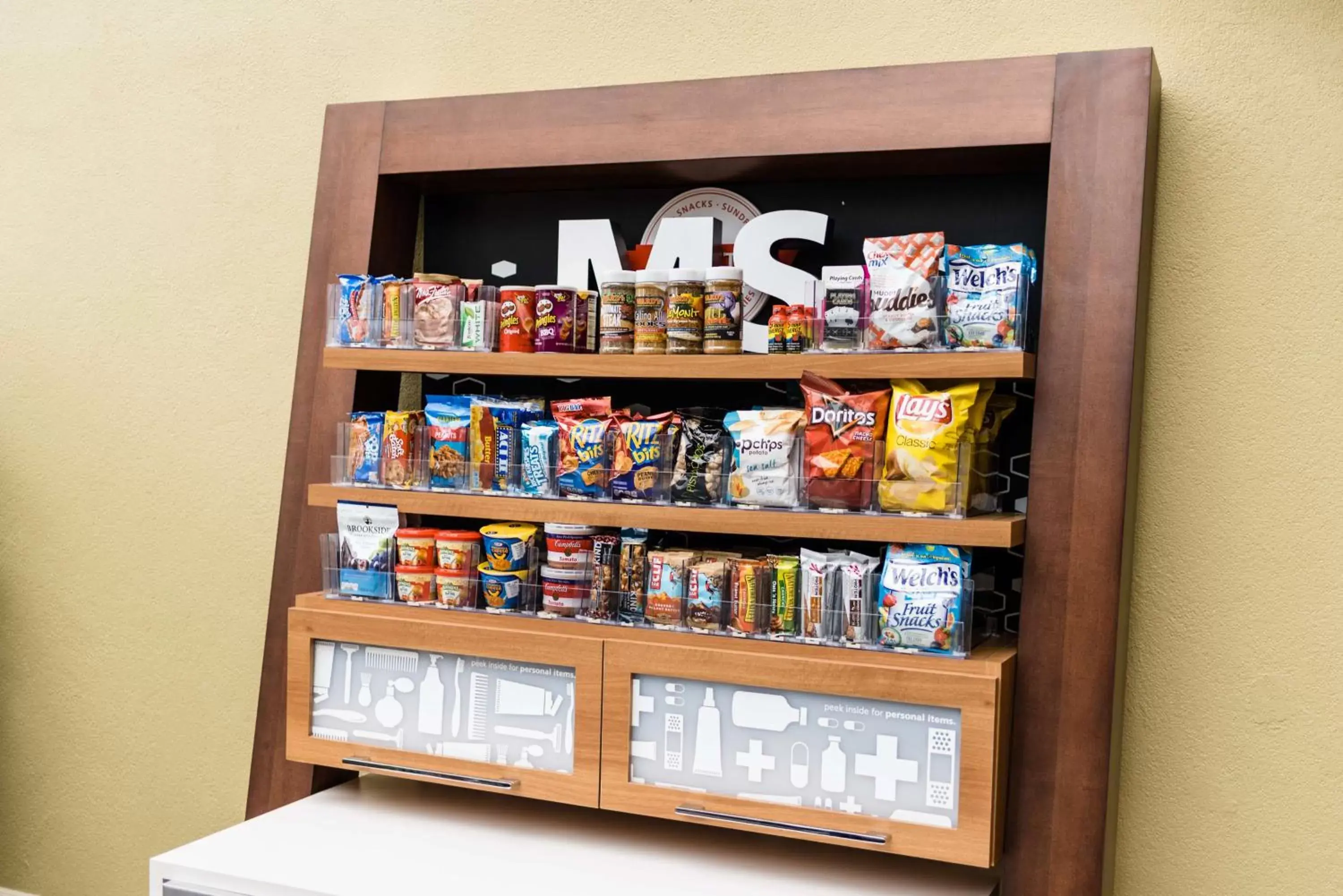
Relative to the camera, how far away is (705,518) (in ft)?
6.72

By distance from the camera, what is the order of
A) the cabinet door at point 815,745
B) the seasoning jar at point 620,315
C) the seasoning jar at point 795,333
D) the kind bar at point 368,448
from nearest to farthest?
the cabinet door at point 815,745, the seasoning jar at point 795,333, the seasoning jar at point 620,315, the kind bar at point 368,448

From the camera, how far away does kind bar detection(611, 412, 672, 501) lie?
2102 mm

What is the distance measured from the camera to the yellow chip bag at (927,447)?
6.23 ft

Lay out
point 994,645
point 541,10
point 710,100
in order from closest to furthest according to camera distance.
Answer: point 994,645 → point 710,100 → point 541,10

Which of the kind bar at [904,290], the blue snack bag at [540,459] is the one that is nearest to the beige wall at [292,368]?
the kind bar at [904,290]

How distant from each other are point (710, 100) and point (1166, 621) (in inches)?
46.4

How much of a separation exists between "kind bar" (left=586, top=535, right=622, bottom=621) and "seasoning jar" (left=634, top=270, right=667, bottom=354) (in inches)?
13.5

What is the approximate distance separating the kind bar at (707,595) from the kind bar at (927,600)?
27 centimetres

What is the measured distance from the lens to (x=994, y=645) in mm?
2047

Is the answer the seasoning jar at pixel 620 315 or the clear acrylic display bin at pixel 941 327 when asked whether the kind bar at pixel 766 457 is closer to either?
the clear acrylic display bin at pixel 941 327

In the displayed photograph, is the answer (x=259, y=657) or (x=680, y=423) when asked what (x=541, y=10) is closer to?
(x=680, y=423)

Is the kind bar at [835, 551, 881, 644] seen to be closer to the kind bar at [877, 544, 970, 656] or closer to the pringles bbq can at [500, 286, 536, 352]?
the kind bar at [877, 544, 970, 656]

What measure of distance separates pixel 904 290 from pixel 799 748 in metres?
0.74

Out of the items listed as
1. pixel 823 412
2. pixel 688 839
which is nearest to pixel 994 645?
pixel 823 412
